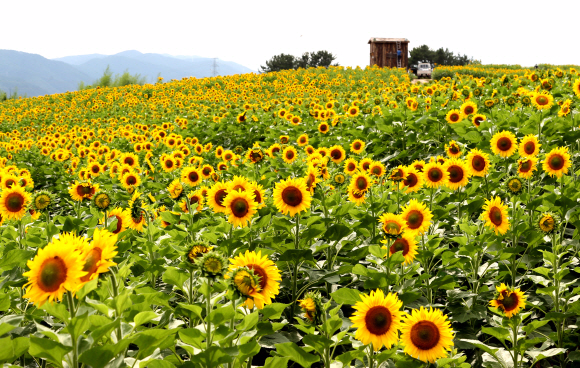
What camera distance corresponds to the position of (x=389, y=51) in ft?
125

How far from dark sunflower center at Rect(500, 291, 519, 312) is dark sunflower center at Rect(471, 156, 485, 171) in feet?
6.53

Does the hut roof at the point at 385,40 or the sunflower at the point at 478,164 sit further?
the hut roof at the point at 385,40

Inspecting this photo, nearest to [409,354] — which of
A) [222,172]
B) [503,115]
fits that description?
[222,172]

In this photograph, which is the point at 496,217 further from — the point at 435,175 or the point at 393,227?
the point at 393,227

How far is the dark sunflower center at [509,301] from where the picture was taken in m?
2.64

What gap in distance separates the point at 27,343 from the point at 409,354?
1.76 metres

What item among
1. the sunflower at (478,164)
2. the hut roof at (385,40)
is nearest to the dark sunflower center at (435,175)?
the sunflower at (478,164)

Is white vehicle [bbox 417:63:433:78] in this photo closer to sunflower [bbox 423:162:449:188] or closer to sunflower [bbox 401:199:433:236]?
sunflower [bbox 423:162:449:188]

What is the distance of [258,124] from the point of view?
12.1 metres

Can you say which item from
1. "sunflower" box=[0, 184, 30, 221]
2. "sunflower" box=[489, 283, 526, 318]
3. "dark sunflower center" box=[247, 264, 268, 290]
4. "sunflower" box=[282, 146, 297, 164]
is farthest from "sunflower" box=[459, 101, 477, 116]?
"sunflower" box=[0, 184, 30, 221]

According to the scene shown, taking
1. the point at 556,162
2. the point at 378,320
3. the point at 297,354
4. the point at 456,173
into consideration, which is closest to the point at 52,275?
the point at 297,354

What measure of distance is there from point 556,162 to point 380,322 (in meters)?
3.12

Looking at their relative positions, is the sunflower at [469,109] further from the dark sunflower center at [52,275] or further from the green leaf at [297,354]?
the dark sunflower center at [52,275]

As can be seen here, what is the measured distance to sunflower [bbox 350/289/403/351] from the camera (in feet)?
7.08
